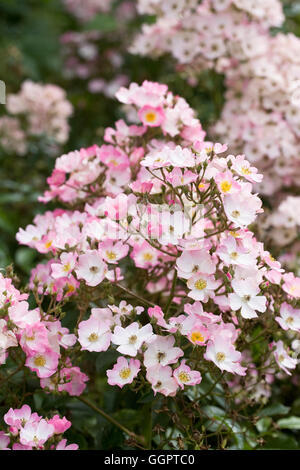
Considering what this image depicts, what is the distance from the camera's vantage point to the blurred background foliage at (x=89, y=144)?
3.65ft

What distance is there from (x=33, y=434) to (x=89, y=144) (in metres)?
1.80

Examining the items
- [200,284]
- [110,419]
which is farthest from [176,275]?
[110,419]

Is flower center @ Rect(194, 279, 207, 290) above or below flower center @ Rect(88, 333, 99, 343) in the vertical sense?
above

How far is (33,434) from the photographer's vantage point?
0.90 m

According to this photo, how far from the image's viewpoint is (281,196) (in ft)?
6.14

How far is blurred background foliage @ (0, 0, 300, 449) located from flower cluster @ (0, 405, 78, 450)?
0.13 m

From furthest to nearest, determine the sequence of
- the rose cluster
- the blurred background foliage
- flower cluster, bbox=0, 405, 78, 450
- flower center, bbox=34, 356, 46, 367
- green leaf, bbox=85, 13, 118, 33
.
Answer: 1. green leaf, bbox=85, 13, 118, 33
2. the rose cluster
3. the blurred background foliage
4. flower center, bbox=34, 356, 46, 367
5. flower cluster, bbox=0, 405, 78, 450

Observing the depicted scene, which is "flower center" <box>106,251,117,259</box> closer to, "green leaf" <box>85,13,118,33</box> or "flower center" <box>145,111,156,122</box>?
"flower center" <box>145,111,156,122</box>

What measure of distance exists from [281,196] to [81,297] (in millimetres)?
960

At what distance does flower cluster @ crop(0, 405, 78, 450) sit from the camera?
0.88 metres

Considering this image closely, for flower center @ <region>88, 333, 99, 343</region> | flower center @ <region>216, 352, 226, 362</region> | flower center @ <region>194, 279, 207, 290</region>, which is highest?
flower center @ <region>194, 279, 207, 290</region>

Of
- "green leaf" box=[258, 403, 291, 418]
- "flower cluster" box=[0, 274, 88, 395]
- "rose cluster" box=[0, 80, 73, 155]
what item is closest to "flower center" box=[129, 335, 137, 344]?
"flower cluster" box=[0, 274, 88, 395]

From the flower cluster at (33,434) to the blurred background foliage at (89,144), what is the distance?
129mm
